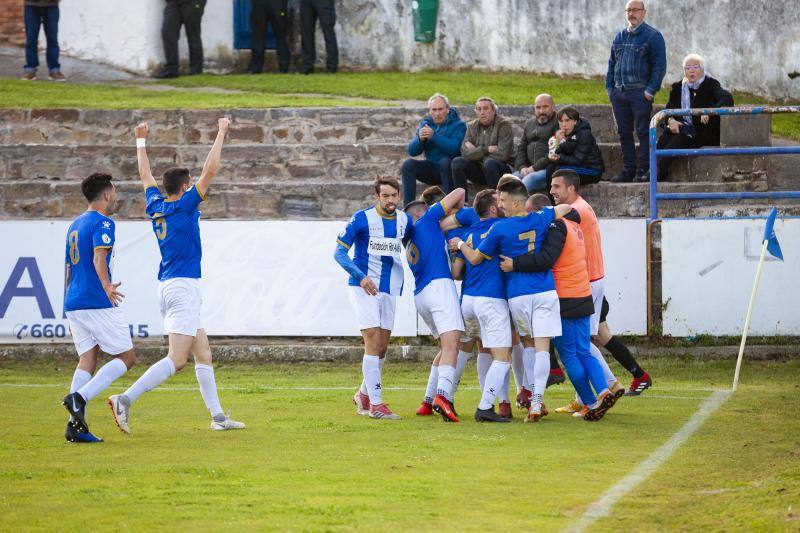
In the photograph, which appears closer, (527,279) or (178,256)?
(178,256)

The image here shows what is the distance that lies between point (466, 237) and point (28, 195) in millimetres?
9958

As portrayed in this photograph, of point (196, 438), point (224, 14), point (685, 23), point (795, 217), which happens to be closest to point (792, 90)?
point (685, 23)

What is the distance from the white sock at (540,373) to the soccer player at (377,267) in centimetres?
125

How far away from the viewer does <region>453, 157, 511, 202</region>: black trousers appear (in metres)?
16.6

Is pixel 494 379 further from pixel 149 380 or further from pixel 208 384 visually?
pixel 149 380

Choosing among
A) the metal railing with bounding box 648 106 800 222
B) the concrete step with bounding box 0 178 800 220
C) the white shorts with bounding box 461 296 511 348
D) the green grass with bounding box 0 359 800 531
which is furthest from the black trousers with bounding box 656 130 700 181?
the white shorts with bounding box 461 296 511 348

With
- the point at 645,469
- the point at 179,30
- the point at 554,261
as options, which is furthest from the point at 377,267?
the point at 179,30

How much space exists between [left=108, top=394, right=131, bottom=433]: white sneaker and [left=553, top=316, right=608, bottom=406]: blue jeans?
3.63 metres

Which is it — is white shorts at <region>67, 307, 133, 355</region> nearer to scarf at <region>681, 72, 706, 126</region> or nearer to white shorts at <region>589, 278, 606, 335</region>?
white shorts at <region>589, 278, 606, 335</region>

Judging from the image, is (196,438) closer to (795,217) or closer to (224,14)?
(795,217)

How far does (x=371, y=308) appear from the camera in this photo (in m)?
11.3

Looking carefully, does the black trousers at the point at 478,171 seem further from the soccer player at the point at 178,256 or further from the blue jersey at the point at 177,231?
the blue jersey at the point at 177,231

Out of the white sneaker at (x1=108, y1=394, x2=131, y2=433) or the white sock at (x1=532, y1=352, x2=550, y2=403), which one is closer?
the white sneaker at (x1=108, y1=394, x2=131, y2=433)

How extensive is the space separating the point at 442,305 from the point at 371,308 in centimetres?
62
